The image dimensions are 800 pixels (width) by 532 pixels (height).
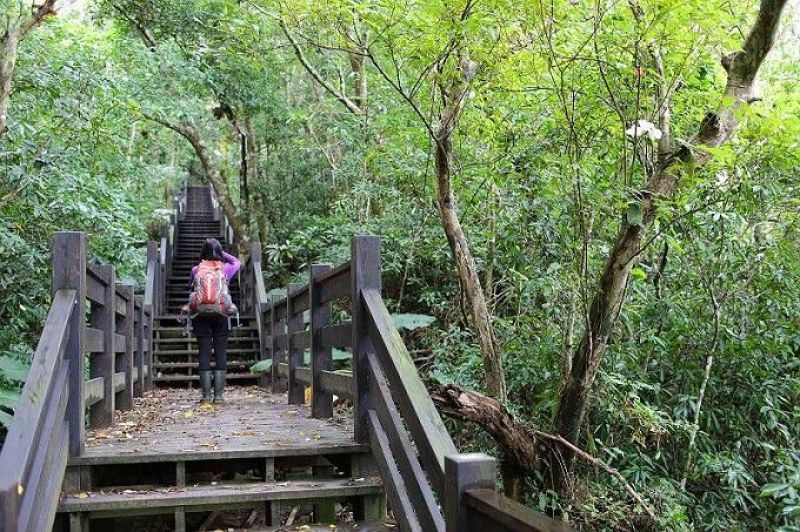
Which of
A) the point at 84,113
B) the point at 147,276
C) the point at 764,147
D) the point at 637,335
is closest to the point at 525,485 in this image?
the point at 637,335

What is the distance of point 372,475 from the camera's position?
14.3ft

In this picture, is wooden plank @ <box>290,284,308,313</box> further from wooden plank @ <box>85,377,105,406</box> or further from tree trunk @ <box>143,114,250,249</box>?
tree trunk @ <box>143,114,250,249</box>

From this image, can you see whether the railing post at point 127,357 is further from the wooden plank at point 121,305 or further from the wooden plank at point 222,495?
the wooden plank at point 222,495

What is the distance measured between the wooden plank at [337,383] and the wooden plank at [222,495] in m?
0.88

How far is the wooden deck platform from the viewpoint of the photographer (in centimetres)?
423

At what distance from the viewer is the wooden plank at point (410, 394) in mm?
2938

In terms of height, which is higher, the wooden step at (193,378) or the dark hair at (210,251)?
the dark hair at (210,251)

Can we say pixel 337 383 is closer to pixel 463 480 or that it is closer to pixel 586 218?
pixel 586 218

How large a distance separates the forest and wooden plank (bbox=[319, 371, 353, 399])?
62 cm

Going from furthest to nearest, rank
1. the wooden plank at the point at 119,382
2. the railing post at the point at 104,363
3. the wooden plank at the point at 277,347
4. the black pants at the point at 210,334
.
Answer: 1. the wooden plank at the point at 277,347
2. the black pants at the point at 210,334
3. the wooden plank at the point at 119,382
4. the railing post at the point at 104,363

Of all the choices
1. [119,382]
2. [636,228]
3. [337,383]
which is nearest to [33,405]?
[337,383]

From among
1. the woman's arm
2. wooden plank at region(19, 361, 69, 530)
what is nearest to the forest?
wooden plank at region(19, 361, 69, 530)

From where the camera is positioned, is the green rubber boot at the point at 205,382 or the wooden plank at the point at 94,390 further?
the green rubber boot at the point at 205,382

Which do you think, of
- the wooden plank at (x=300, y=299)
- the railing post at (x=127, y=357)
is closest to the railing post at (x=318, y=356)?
the wooden plank at (x=300, y=299)
